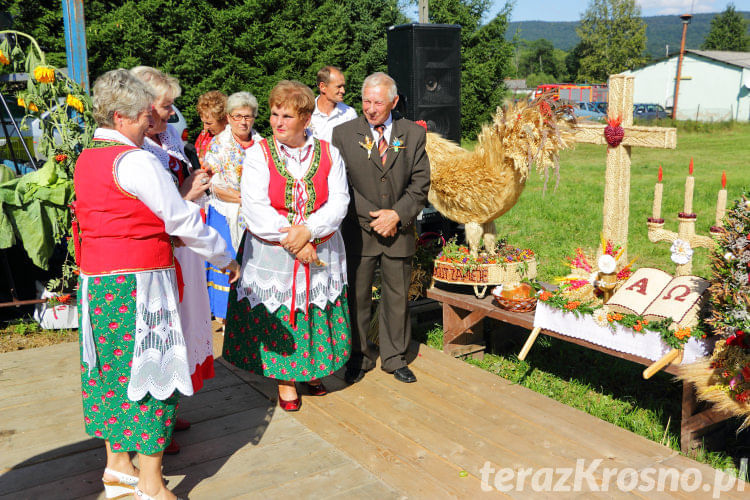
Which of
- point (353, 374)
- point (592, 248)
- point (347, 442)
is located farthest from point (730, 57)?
point (347, 442)

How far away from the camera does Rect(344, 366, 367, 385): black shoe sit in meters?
3.98

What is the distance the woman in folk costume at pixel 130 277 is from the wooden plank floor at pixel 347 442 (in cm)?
46

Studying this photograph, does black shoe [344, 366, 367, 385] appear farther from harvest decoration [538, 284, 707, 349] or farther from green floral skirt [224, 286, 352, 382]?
harvest decoration [538, 284, 707, 349]

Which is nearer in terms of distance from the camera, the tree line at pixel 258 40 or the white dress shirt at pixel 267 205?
the white dress shirt at pixel 267 205

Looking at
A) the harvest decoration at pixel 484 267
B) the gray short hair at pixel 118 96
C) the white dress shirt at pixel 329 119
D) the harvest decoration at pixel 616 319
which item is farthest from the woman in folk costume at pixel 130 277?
the white dress shirt at pixel 329 119

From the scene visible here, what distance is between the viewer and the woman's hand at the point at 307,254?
335cm

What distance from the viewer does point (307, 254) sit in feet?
11.0

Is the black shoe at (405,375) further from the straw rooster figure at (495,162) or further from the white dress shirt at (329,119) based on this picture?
the white dress shirt at (329,119)

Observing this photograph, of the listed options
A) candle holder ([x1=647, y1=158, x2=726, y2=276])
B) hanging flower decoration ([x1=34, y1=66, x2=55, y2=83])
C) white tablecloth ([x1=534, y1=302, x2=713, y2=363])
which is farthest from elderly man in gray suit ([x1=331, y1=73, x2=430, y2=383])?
hanging flower decoration ([x1=34, y1=66, x2=55, y2=83])

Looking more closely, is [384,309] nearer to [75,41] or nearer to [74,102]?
[74,102]

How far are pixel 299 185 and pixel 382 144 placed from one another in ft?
2.31

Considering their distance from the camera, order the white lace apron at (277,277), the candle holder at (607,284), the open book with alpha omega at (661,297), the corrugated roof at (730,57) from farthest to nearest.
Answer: the corrugated roof at (730,57) → the candle holder at (607,284) → the white lace apron at (277,277) → the open book with alpha omega at (661,297)

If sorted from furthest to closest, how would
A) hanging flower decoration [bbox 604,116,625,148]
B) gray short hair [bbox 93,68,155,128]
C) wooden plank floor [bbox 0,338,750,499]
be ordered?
hanging flower decoration [bbox 604,116,625,148]
wooden plank floor [bbox 0,338,750,499]
gray short hair [bbox 93,68,155,128]

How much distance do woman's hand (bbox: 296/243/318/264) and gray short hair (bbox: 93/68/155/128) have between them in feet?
3.74
